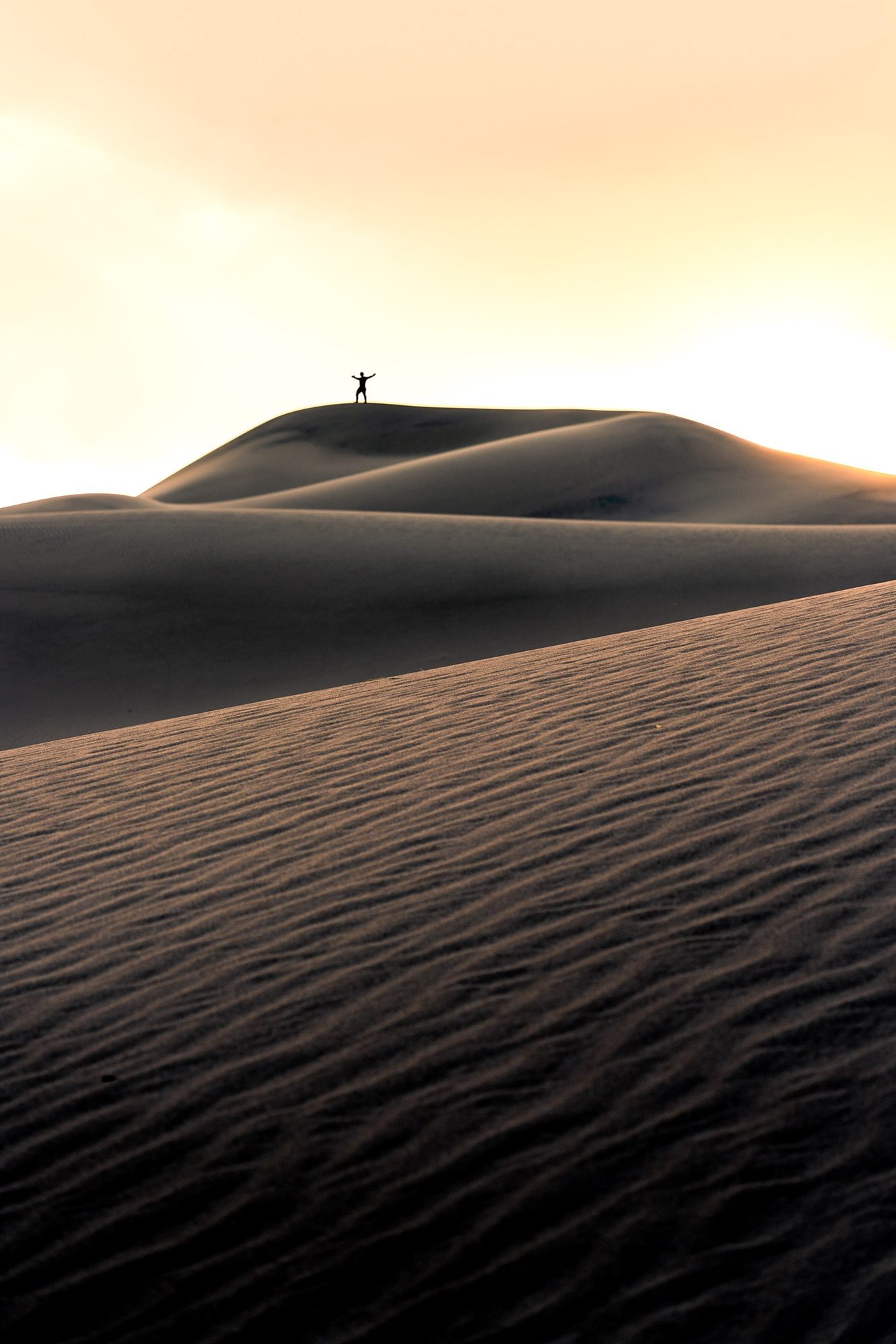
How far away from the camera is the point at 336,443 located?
173 feet

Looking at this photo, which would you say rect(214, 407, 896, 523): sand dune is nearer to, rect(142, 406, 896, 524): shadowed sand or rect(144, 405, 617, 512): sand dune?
rect(142, 406, 896, 524): shadowed sand

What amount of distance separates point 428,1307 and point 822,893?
1.97m

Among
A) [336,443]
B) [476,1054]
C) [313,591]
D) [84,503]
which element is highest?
[336,443]

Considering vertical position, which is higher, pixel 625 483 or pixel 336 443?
pixel 336 443

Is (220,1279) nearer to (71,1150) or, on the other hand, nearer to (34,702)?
(71,1150)

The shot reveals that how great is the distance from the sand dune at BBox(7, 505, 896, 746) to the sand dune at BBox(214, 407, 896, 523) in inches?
392

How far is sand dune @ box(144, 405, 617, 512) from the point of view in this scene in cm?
4800

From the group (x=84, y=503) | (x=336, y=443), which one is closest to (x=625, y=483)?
(x=84, y=503)

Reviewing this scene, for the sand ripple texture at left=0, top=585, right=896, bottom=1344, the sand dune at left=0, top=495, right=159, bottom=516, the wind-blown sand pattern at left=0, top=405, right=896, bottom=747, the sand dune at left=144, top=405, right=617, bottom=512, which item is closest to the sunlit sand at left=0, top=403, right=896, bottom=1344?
the sand ripple texture at left=0, top=585, right=896, bottom=1344

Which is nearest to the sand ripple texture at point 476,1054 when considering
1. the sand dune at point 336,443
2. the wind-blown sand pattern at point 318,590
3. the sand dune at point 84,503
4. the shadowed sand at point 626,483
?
the wind-blown sand pattern at point 318,590

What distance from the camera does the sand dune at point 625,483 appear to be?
30031 millimetres

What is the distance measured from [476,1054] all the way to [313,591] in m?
13.4

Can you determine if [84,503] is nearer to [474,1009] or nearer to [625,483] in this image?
[625,483]

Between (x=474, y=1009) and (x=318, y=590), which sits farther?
(x=318, y=590)
